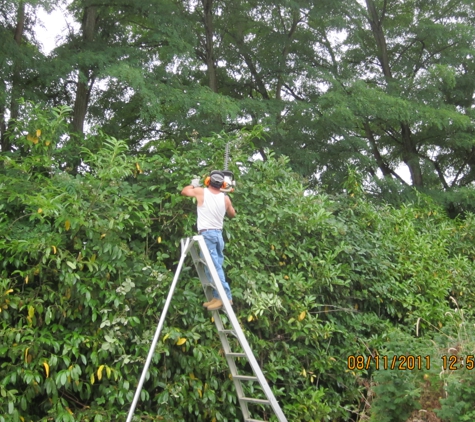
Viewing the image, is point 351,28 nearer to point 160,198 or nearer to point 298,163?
point 298,163

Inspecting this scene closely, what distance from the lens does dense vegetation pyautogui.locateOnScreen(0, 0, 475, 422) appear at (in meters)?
5.48

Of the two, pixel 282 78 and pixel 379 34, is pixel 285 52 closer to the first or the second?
pixel 282 78

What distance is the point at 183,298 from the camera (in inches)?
244

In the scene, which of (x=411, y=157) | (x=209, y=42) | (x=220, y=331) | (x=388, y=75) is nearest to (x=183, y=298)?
(x=220, y=331)

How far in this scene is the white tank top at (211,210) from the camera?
5098 millimetres

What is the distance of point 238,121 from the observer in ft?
35.8

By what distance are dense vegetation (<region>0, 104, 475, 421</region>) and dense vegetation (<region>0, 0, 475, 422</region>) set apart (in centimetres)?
3
